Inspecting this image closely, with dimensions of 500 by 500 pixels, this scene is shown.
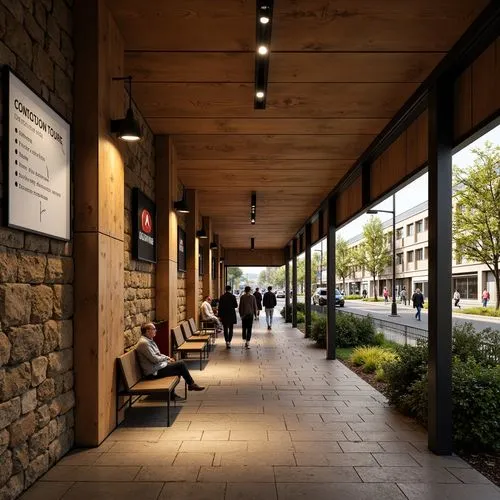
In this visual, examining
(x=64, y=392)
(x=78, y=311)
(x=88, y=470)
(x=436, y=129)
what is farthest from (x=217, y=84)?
(x=88, y=470)

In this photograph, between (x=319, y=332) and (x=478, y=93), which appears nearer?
(x=478, y=93)

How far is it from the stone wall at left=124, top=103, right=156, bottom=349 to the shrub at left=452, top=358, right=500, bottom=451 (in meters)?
3.77

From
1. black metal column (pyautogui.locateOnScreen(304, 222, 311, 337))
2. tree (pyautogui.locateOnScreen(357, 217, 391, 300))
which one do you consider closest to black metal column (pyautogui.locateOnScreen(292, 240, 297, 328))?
black metal column (pyautogui.locateOnScreen(304, 222, 311, 337))

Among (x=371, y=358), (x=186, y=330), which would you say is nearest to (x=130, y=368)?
(x=186, y=330)

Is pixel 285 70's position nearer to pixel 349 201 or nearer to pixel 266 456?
pixel 266 456

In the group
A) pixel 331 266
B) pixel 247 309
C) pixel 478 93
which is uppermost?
pixel 478 93

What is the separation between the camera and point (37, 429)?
12.8 ft

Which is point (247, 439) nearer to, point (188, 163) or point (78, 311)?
point (78, 311)

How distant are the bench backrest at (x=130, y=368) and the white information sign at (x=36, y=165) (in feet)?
5.31

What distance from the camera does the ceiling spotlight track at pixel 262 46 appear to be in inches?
160

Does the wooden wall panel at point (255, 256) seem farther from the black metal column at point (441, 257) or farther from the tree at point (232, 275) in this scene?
the tree at point (232, 275)

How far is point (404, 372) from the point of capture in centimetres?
656

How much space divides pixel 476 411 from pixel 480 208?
2277 centimetres

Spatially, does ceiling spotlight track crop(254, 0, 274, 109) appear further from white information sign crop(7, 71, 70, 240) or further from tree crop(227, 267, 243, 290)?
tree crop(227, 267, 243, 290)
